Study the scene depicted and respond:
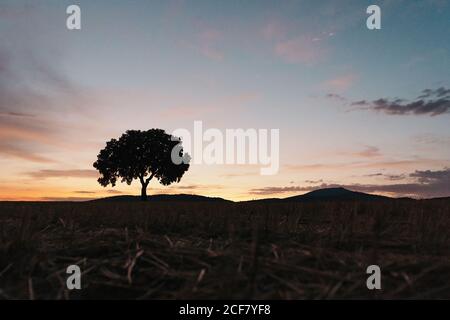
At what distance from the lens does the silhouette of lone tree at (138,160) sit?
65938 millimetres

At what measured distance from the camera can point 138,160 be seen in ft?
216

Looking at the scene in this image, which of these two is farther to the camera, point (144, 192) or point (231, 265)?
point (144, 192)

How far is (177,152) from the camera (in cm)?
6825

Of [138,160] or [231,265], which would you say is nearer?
[231,265]

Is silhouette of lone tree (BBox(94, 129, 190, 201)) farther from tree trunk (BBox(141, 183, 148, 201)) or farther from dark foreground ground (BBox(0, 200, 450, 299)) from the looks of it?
dark foreground ground (BBox(0, 200, 450, 299))

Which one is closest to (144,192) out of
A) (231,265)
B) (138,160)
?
(138,160)

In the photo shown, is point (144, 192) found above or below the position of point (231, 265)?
below

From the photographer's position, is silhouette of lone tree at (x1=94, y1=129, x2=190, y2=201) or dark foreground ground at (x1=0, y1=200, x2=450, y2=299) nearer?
dark foreground ground at (x1=0, y1=200, x2=450, y2=299)

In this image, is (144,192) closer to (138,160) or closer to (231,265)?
(138,160)

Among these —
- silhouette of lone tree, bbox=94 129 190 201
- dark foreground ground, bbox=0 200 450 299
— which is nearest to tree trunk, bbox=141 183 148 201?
silhouette of lone tree, bbox=94 129 190 201

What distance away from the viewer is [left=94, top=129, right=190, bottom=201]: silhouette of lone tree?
65.9 meters
